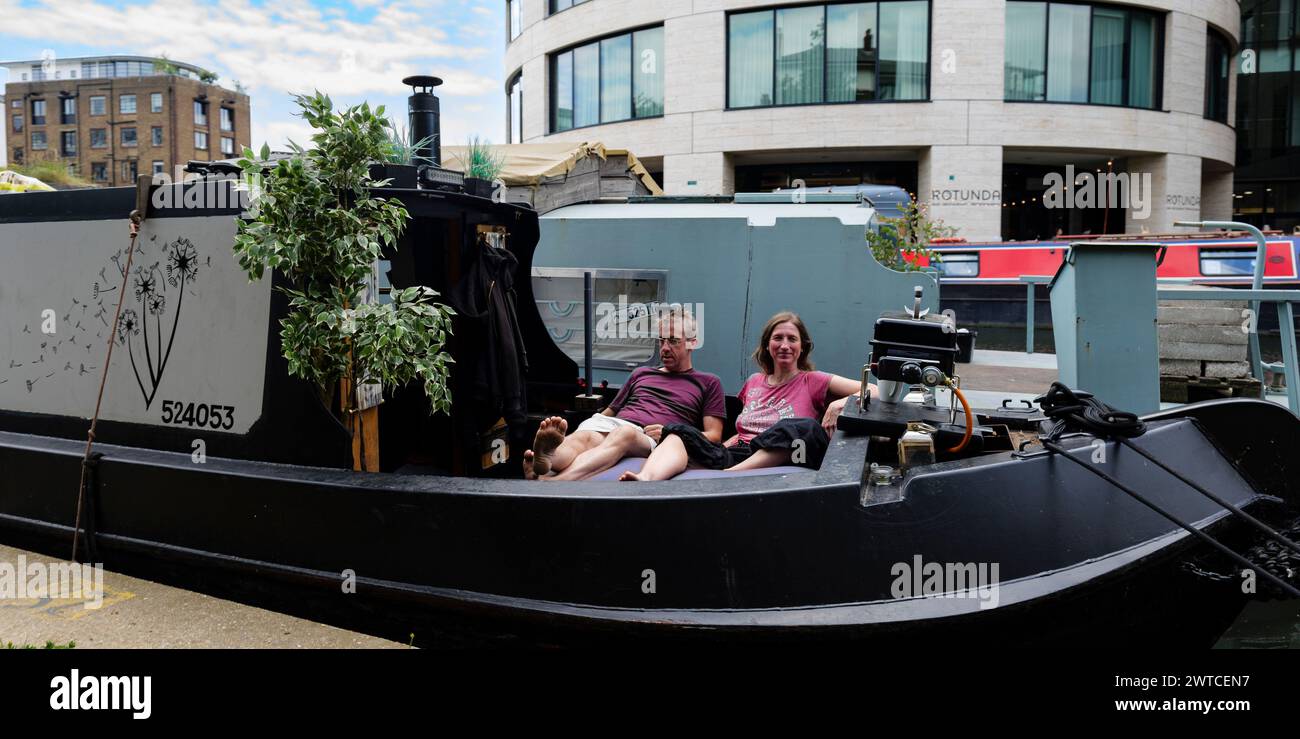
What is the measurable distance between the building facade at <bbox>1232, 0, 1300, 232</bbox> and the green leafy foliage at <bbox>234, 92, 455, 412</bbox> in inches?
1579

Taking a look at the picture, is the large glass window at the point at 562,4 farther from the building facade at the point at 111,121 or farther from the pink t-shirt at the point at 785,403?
the building facade at the point at 111,121

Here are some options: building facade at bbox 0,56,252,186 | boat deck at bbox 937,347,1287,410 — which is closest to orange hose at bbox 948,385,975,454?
boat deck at bbox 937,347,1287,410

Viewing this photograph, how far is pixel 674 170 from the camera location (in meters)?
24.3

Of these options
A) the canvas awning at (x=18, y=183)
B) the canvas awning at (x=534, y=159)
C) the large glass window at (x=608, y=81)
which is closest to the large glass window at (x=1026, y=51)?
the large glass window at (x=608, y=81)

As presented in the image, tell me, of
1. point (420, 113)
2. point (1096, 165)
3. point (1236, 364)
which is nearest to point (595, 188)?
point (420, 113)

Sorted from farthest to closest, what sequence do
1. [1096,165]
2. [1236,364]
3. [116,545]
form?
1. [1096,165]
2. [1236,364]
3. [116,545]

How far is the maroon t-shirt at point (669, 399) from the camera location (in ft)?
14.7

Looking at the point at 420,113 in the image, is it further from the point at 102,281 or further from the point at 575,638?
the point at 575,638

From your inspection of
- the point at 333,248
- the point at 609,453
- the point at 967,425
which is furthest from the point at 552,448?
the point at 967,425

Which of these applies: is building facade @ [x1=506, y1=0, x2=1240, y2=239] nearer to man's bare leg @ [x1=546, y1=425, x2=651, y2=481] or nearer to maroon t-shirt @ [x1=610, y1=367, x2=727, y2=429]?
maroon t-shirt @ [x1=610, y1=367, x2=727, y2=429]

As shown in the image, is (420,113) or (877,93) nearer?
(420,113)

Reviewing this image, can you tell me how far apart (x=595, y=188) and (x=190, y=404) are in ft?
21.6

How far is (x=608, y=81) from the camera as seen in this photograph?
25500 mm
